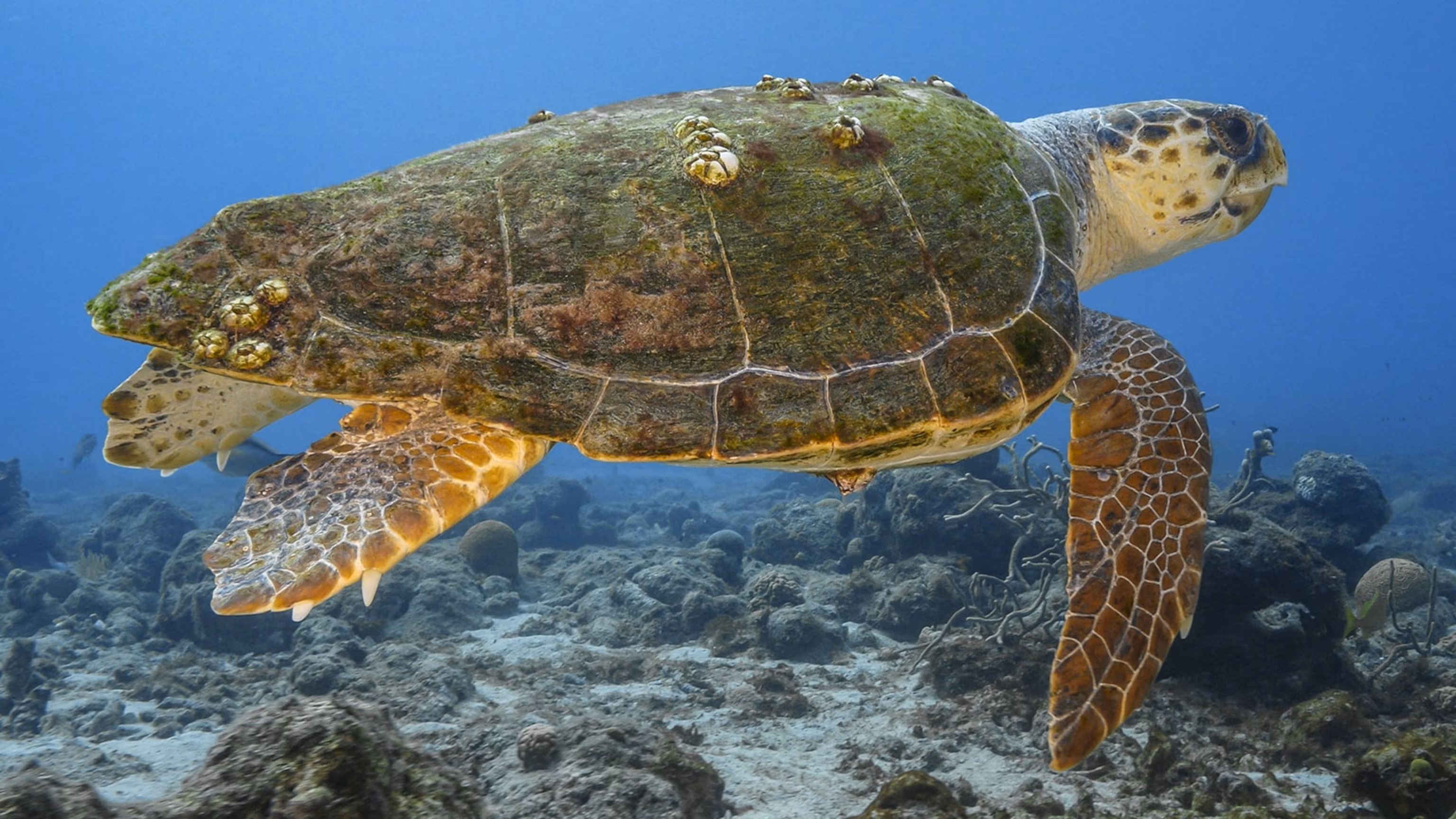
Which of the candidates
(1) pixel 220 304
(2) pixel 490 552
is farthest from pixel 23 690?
(1) pixel 220 304

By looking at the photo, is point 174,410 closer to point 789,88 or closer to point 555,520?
point 789,88

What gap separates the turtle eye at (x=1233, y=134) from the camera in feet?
16.0

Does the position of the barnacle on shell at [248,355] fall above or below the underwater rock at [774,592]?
above

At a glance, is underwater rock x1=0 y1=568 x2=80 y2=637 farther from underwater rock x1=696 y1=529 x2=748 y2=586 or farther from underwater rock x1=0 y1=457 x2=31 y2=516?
underwater rock x1=696 y1=529 x2=748 y2=586

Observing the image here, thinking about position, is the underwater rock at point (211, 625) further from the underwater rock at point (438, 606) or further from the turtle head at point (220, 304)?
the turtle head at point (220, 304)

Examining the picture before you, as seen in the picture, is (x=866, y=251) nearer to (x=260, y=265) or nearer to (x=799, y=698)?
(x=260, y=265)

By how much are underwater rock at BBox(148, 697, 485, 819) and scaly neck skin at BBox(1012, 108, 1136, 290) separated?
4.37 m

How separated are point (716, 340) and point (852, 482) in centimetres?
124

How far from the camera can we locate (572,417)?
297cm

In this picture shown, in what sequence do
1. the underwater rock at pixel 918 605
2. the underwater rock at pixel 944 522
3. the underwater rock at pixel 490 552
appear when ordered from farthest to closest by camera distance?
the underwater rock at pixel 490 552, the underwater rock at pixel 944 522, the underwater rock at pixel 918 605

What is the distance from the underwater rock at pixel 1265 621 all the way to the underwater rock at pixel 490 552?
885cm

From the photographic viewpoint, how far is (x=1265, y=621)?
5.48 meters

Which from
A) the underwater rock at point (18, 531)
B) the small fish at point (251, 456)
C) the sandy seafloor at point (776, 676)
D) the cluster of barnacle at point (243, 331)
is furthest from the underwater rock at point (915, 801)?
the underwater rock at point (18, 531)

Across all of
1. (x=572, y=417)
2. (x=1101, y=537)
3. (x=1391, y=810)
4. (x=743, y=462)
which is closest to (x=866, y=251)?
(x=743, y=462)
